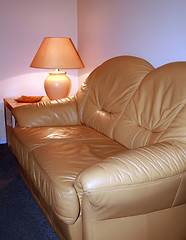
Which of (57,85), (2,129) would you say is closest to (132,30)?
(57,85)

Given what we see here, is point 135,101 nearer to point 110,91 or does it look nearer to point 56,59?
point 110,91

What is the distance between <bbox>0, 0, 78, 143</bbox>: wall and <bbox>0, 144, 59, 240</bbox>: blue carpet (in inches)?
44.7

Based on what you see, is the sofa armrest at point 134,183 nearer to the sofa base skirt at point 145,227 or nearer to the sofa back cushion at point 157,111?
the sofa base skirt at point 145,227

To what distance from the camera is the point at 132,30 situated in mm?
2377

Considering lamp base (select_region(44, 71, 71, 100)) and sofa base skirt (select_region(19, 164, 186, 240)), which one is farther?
lamp base (select_region(44, 71, 71, 100))

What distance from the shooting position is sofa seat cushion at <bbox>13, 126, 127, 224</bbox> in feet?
4.30

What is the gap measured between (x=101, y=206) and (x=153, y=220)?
0.33 meters

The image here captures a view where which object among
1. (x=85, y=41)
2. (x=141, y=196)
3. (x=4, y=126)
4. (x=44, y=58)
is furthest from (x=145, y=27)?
(x=4, y=126)

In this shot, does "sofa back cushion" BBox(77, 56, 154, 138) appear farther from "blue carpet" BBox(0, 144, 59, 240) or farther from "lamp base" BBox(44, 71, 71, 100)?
"blue carpet" BBox(0, 144, 59, 240)

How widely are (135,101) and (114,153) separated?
1.32ft

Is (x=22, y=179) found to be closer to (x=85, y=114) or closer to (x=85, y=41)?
(x=85, y=114)

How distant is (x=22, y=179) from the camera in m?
2.44

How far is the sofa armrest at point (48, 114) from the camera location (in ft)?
7.61

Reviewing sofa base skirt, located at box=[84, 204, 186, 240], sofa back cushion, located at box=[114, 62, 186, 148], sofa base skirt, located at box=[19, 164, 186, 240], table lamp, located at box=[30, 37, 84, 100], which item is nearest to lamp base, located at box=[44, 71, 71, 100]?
table lamp, located at box=[30, 37, 84, 100]
